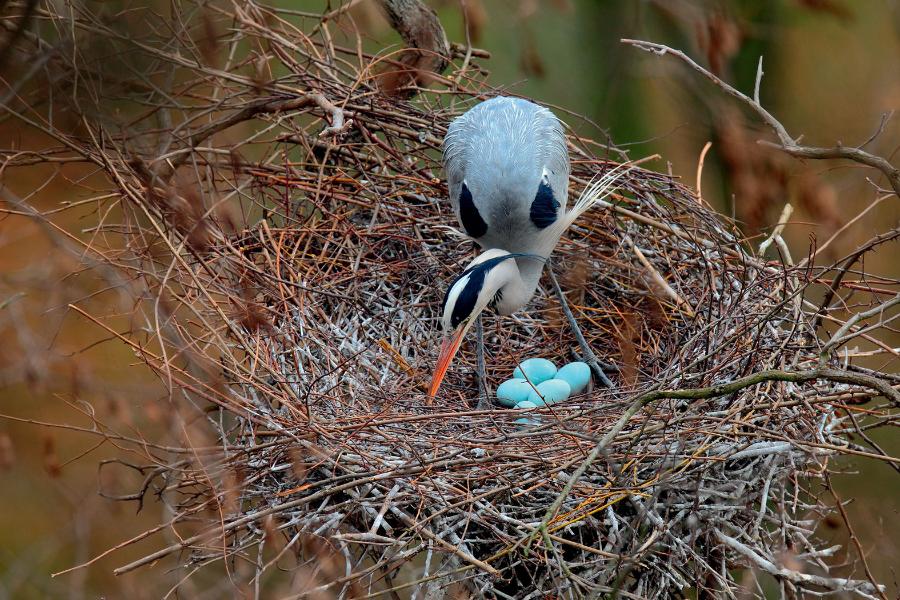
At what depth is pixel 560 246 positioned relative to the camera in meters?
4.23

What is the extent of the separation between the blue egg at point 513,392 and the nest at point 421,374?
0.17 metres

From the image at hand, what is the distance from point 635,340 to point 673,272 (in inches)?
12.3

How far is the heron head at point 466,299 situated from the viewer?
329cm

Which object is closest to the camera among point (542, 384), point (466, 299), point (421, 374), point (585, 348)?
point (466, 299)

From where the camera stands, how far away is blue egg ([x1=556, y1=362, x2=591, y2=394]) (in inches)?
139

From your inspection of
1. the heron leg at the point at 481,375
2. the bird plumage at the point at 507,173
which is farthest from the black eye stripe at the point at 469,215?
the heron leg at the point at 481,375

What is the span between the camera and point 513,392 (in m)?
3.47

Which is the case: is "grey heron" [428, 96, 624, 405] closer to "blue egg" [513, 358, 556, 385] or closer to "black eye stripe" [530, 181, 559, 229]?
"black eye stripe" [530, 181, 559, 229]

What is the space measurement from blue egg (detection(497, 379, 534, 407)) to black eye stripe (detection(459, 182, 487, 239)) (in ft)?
1.95

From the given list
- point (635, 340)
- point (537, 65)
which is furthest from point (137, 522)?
point (537, 65)

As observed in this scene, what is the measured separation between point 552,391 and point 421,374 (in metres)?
0.56

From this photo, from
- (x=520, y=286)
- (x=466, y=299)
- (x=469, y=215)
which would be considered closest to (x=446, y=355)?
(x=466, y=299)

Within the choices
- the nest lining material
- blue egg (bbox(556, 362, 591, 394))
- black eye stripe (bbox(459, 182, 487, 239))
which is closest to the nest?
the nest lining material

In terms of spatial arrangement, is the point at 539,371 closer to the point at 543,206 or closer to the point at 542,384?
the point at 542,384
